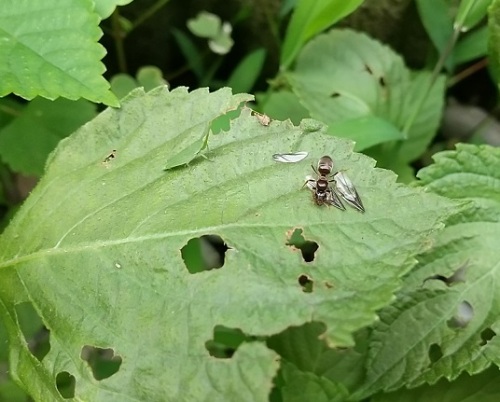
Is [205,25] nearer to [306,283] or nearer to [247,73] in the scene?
[247,73]

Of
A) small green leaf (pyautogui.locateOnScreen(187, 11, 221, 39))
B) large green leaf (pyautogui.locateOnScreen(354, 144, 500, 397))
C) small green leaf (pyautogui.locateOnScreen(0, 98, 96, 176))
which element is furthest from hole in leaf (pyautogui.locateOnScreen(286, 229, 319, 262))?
small green leaf (pyautogui.locateOnScreen(187, 11, 221, 39))

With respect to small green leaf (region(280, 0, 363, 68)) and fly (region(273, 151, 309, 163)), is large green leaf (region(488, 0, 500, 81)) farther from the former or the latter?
fly (region(273, 151, 309, 163))

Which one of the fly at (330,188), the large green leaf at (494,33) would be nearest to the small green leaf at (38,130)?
the fly at (330,188)

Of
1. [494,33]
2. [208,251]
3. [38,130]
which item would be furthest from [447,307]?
[38,130]

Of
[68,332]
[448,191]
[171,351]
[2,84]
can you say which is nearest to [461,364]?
[448,191]

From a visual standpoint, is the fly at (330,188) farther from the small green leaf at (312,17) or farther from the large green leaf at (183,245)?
the small green leaf at (312,17)

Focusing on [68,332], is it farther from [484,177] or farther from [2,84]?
[484,177]
